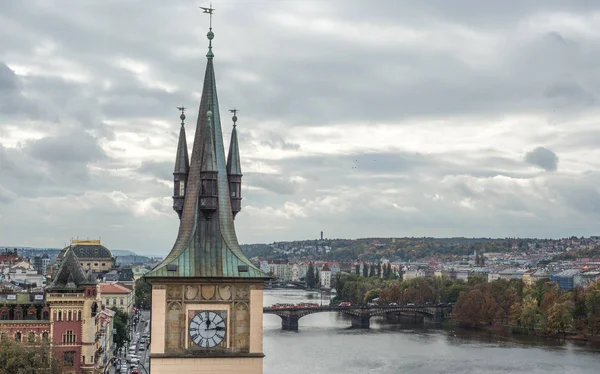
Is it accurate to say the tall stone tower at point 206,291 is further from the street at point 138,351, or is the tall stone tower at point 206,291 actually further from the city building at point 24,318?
the city building at point 24,318

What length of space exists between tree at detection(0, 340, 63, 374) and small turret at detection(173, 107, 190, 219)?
65.5 ft

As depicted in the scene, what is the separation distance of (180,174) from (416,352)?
6332 centimetres

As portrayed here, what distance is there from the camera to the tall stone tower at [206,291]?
19172mm

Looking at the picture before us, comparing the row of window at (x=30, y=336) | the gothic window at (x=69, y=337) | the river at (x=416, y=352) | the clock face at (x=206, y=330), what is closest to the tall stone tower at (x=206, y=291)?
the clock face at (x=206, y=330)

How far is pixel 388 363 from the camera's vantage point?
7312 cm

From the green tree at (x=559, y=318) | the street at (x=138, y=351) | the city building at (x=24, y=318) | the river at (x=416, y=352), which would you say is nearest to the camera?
the city building at (x=24, y=318)

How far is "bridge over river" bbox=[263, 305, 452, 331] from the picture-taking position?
10962 centimetres

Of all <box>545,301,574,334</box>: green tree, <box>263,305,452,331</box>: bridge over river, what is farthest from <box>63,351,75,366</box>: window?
<box>545,301,574,334</box>: green tree

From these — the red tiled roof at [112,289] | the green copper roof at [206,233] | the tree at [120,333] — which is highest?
the green copper roof at [206,233]

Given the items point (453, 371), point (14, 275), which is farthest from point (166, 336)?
point (14, 275)

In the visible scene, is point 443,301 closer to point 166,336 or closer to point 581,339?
point 581,339

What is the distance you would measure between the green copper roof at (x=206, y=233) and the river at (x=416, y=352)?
4577cm

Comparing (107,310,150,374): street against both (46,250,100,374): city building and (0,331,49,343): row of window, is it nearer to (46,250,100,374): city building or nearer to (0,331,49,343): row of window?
(46,250,100,374): city building

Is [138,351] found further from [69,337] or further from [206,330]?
[206,330]
